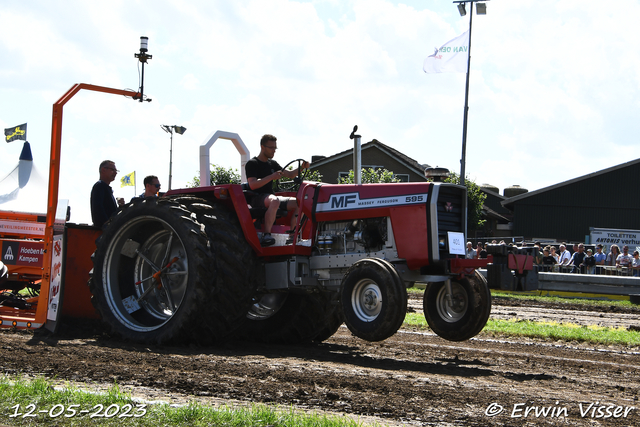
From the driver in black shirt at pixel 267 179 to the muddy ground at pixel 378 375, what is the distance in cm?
139

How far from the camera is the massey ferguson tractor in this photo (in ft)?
22.6

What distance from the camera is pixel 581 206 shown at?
43812 millimetres

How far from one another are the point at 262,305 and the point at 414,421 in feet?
16.0

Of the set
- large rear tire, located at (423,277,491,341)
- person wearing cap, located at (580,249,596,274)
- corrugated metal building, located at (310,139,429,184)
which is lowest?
large rear tire, located at (423,277,491,341)

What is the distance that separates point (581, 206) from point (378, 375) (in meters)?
41.4

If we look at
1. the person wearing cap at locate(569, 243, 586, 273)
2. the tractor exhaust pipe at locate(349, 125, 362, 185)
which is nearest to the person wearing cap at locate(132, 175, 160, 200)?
the tractor exhaust pipe at locate(349, 125, 362, 185)

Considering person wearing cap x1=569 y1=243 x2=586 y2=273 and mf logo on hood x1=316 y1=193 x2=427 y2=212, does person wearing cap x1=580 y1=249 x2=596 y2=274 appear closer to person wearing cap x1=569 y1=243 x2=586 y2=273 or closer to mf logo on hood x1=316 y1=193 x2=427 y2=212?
person wearing cap x1=569 y1=243 x2=586 y2=273

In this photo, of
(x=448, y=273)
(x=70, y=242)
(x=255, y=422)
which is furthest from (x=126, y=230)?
(x=255, y=422)

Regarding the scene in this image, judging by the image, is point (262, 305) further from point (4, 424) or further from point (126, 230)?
point (4, 424)

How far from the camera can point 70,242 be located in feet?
28.4

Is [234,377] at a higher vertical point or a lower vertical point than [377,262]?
lower

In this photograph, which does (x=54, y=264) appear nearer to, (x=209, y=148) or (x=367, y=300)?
(x=209, y=148)

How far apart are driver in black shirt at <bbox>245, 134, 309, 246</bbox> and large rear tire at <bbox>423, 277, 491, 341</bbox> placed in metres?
1.73

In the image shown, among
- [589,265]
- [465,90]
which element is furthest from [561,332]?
[465,90]
